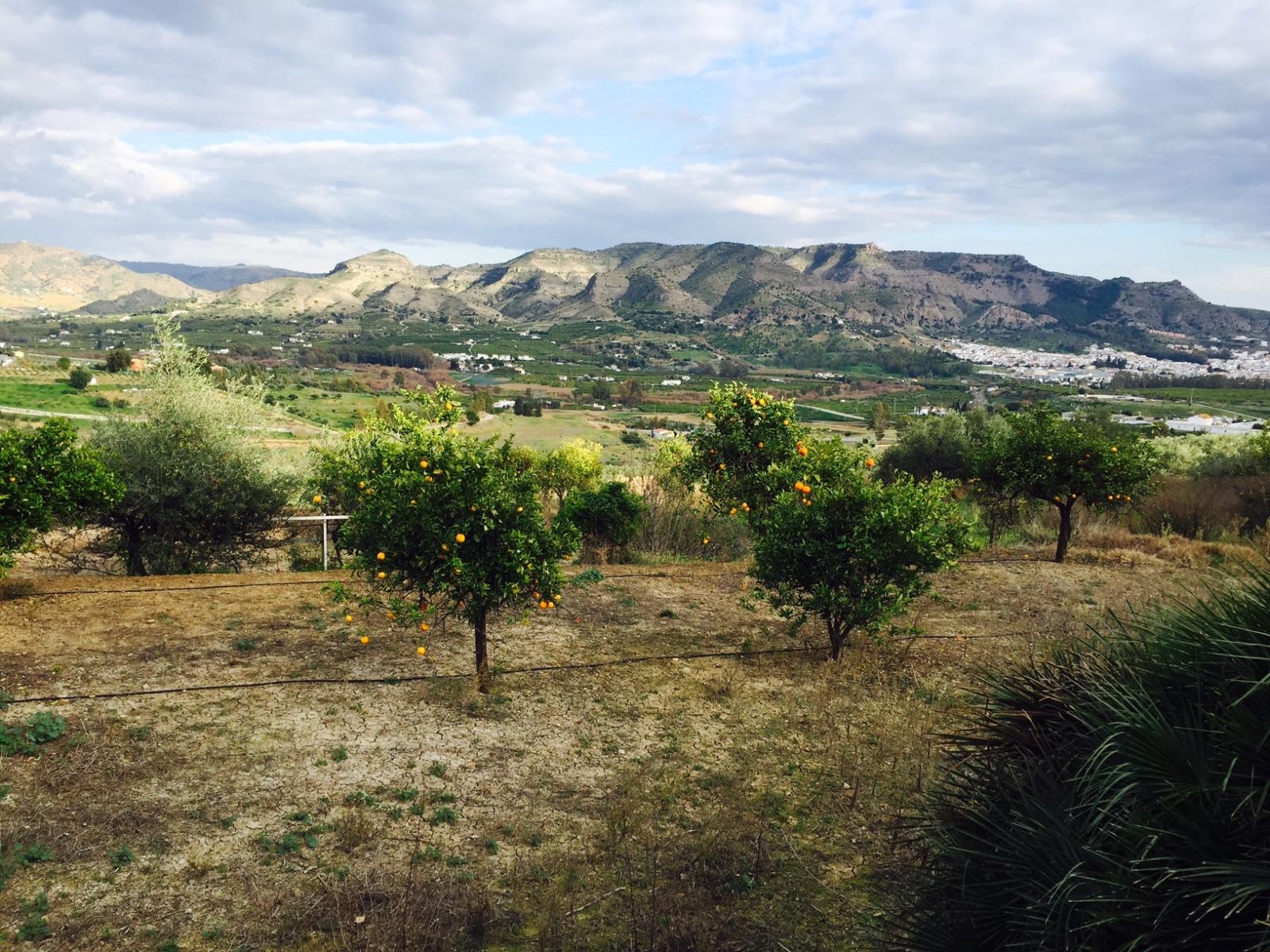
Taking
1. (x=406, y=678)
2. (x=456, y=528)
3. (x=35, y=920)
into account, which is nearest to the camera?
(x=35, y=920)

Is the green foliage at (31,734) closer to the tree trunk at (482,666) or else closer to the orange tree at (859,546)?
the tree trunk at (482,666)

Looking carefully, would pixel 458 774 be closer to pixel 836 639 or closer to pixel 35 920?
pixel 35 920

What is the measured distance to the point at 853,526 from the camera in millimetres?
10508

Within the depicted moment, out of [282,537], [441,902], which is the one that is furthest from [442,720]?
[282,537]

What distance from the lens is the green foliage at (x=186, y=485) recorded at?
1449 centimetres

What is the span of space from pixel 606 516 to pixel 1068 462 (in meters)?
9.81

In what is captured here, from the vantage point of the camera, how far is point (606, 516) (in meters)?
18.3

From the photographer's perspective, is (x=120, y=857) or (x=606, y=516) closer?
(x=120, y=857)

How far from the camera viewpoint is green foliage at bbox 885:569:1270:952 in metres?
2.85

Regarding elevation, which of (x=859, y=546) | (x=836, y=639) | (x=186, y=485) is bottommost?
(x=836, y=639)

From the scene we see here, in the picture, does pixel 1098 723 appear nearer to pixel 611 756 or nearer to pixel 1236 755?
pixel 1236 755

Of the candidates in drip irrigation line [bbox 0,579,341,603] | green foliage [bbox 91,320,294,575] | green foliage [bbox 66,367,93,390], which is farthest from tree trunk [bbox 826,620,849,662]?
green foliage [bbox 66,367,93,390]

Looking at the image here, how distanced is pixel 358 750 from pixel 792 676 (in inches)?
223

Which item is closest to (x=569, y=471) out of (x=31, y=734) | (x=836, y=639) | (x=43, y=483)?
(x=836, y=639)
